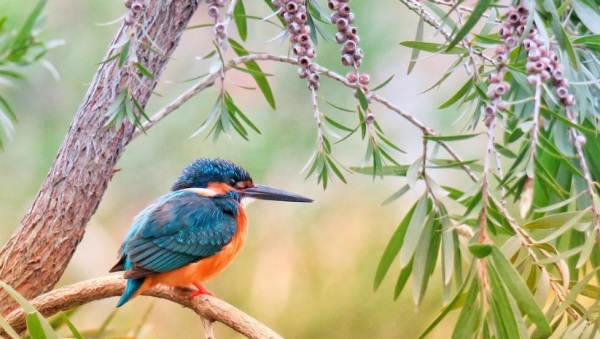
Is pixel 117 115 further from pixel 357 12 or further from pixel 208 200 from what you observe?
pixel 357 12

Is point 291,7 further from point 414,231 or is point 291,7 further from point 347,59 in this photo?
point 414,231

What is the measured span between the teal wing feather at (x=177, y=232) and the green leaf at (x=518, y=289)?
49cm

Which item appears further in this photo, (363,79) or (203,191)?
(203,191)

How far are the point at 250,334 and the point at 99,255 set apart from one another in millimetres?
1182

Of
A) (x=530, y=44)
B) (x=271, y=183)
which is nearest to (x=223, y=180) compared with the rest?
(x=530, y=44)

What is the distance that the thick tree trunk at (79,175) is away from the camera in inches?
40.8

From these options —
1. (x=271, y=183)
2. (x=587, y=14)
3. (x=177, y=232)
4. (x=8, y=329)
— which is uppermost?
(x=587, y=14)

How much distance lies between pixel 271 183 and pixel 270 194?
2.92ft

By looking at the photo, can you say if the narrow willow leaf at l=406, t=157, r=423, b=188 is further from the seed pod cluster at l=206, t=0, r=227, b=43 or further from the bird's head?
the bird's head

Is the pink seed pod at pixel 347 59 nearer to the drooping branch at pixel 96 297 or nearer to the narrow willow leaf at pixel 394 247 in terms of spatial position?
the narrow willow leaf at pixel 394 247

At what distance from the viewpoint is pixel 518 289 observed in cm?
70

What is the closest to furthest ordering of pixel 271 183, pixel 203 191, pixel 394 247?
pixel 394 247
pixel 203 191
pixel 271 183

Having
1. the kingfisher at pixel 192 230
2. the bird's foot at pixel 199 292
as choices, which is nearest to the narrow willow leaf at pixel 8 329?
the kingfisher at pixel 192 230

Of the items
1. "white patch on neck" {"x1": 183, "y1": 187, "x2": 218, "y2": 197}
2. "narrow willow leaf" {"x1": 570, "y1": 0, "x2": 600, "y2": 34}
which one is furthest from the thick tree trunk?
"narrow willow leaf" {"x1": 570, "y1": 0, "x2": 600, "y2": 34}
